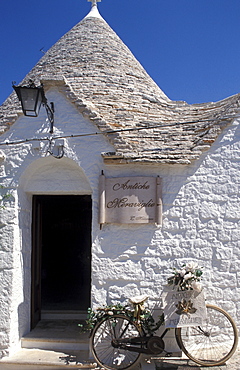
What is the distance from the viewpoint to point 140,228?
5.24 m

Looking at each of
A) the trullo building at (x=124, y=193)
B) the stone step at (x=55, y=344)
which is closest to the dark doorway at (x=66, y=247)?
the trullo building at (x=124, y=193)

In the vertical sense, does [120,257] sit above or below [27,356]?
above

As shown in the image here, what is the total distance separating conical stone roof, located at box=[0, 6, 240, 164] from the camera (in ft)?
17.5

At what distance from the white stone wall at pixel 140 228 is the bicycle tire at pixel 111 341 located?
13.4 inches

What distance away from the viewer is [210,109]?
6.30 m

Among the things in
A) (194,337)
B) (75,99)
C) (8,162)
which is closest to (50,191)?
(8,162)

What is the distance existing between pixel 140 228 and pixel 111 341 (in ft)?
5.51

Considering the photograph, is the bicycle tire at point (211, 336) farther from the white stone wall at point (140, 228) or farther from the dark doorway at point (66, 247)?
the dark doorway at point (66, 247)

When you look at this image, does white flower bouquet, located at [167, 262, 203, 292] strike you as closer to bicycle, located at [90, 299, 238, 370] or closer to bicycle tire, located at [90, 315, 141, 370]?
bicycle, located at [90, 299, 238, 370]

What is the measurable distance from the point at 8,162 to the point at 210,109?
12.2ft

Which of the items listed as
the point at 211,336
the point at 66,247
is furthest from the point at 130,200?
the point at 66,247

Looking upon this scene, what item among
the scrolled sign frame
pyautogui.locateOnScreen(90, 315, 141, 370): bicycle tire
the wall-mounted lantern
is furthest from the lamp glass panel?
pyautogui.locateOnScreen(90, 315, 141, 370): bicycle tire

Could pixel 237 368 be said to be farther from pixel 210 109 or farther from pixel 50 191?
pixel 210 109

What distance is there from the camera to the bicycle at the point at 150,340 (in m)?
4.73
